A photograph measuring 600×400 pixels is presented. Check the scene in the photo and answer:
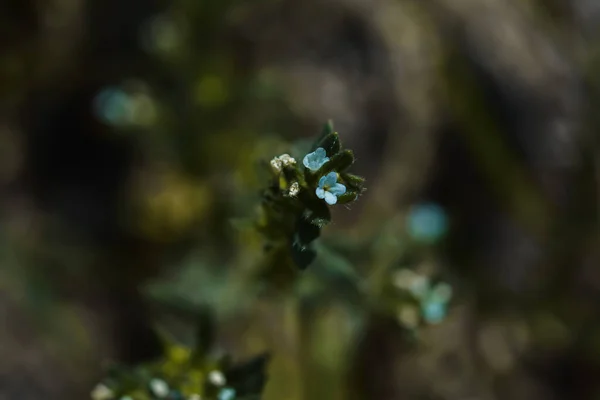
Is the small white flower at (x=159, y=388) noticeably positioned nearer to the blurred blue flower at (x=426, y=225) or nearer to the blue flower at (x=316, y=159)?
the blue flower at (x=316, y=159)

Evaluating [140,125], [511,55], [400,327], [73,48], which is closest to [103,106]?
[140,125]

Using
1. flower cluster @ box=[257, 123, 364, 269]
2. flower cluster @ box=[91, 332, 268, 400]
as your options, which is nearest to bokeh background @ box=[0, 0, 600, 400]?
flower cluster @ box=[91, 332, 268, 400]

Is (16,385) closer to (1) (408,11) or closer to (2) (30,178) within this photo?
(2) (30,178)

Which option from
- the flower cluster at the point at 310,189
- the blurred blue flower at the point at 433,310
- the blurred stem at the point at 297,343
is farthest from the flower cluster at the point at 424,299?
the flower cluster at the point at 310,189

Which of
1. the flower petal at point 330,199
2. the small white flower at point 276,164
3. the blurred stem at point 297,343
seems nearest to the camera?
the flower petal at point 330,199

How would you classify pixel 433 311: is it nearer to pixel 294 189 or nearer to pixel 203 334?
pixel 203 334

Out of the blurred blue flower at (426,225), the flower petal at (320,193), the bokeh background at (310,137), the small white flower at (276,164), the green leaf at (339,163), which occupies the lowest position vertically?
the flower petal at (320,193)
